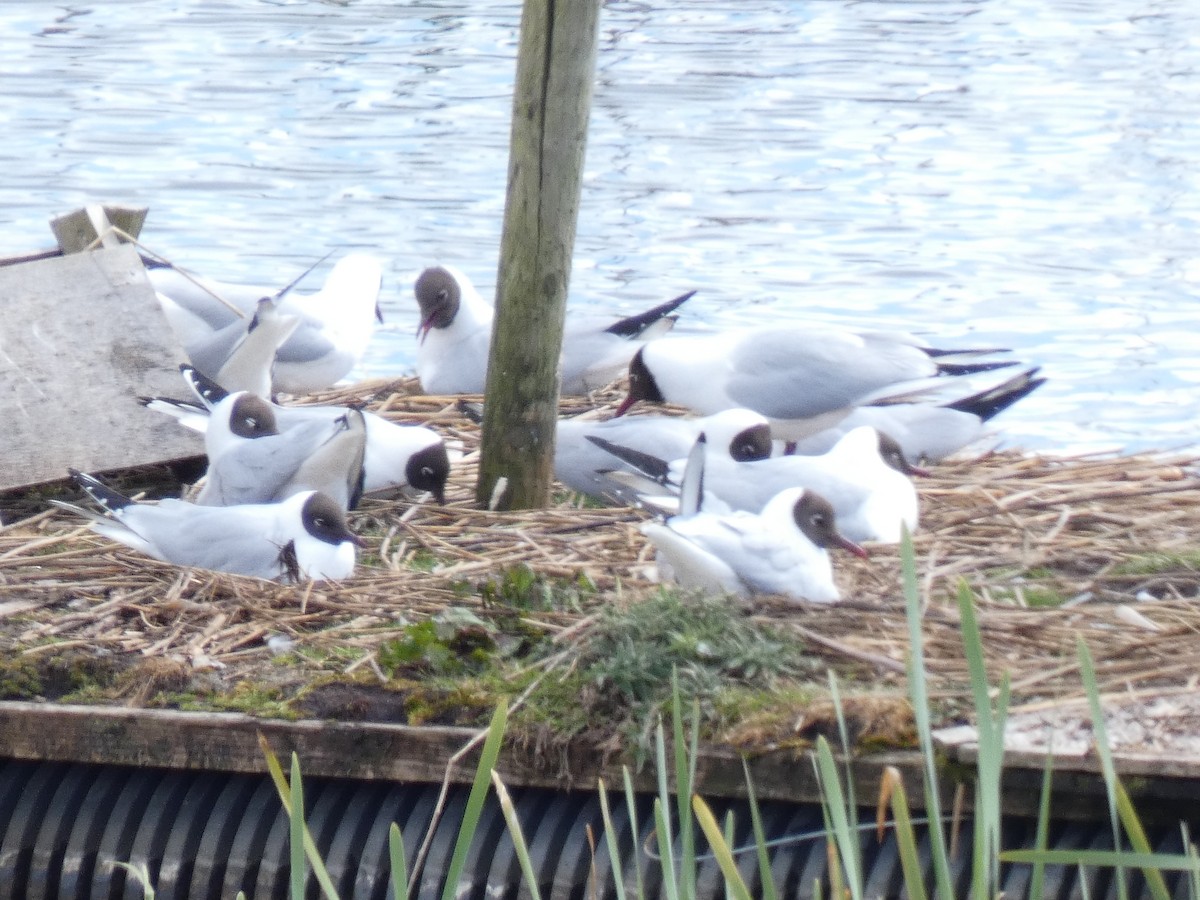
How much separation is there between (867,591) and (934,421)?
1.30 meters

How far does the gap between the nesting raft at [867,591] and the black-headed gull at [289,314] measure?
4.09 ft

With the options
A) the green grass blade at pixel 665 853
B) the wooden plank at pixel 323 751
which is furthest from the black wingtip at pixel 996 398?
the green grass blade at pixel 665 853

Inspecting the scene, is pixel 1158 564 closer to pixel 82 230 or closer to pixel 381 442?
pixel 381 442

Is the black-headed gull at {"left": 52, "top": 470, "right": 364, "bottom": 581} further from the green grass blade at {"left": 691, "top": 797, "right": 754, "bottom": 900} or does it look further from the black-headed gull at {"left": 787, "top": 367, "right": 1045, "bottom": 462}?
the green grass blade at {"left": 691, "top": 797, "right": 754, "bottom": 900}

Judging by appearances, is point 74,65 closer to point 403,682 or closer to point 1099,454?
point 1099,454

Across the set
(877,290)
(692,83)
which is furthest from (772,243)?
(692,83)

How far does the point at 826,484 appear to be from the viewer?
389cm

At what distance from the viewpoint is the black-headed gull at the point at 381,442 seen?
4215mm

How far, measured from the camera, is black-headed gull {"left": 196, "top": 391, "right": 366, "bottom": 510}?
13.1 ft

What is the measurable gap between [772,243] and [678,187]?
123 cm

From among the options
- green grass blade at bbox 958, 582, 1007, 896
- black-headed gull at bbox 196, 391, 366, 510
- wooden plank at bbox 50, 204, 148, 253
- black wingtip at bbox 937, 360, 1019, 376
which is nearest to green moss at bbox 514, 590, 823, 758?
black-headed gull at bbox 196, 391, 366, 510

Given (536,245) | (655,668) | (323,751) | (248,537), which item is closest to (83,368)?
(248,537)

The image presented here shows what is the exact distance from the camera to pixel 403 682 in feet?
9.50

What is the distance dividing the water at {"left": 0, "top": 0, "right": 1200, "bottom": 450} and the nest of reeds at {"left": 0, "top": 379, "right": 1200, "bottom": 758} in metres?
2.04
